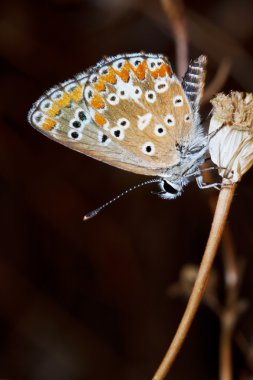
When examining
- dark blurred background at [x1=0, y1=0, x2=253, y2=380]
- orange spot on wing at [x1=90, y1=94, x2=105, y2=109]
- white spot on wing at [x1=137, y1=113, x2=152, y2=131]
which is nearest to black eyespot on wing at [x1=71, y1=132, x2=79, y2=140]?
orange spot on wing at [x1=90, y1=94, x2=105, y2=109]

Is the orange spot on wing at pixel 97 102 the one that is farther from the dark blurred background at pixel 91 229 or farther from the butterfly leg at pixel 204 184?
the dark blurred background at pixel 91 229

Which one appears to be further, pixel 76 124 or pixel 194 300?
pixel 76 124

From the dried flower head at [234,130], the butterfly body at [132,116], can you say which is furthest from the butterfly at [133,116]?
the dried flower head at [234,130]

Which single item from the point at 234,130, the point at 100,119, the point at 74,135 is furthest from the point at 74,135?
the point at 234,130

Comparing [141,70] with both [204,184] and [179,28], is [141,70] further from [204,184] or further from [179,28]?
[179,28]

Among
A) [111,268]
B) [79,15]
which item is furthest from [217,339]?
[79,15]

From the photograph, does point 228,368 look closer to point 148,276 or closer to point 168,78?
point 168,78
